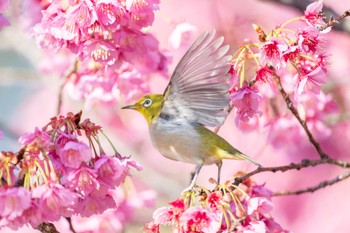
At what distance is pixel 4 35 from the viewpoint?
12.8ft

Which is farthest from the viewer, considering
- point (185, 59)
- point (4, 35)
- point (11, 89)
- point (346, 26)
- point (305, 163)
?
point (11, 89)

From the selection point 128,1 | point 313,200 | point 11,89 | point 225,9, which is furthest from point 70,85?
point 11,89

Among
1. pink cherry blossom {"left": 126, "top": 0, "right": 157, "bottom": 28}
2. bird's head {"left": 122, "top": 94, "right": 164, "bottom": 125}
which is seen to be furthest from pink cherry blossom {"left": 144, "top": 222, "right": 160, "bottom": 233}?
pink cherry blossom {"left": 126, "top": 0, "right": 157, "bottom": 28}

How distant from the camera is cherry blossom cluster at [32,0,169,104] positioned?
6.79 ft

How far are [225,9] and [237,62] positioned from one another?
2247 millimetres

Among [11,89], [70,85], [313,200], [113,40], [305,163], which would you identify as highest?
[113,40]

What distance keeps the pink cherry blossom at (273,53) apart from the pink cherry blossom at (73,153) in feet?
1.56

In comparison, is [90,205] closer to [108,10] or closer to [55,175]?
[55,175]

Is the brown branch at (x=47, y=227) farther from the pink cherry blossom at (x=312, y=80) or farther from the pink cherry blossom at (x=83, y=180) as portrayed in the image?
the pink cherry blossom at (x=312, y=80)

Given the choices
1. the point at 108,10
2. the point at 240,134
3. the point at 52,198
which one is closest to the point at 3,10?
the point at 108,10

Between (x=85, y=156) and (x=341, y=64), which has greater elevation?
(x=85, y=156)

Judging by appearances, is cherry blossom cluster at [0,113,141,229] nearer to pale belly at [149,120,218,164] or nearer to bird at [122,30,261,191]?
bird at [122,30,261,191]

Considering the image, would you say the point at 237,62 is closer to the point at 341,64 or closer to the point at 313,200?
the point at 341,64

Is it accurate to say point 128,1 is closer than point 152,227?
No
